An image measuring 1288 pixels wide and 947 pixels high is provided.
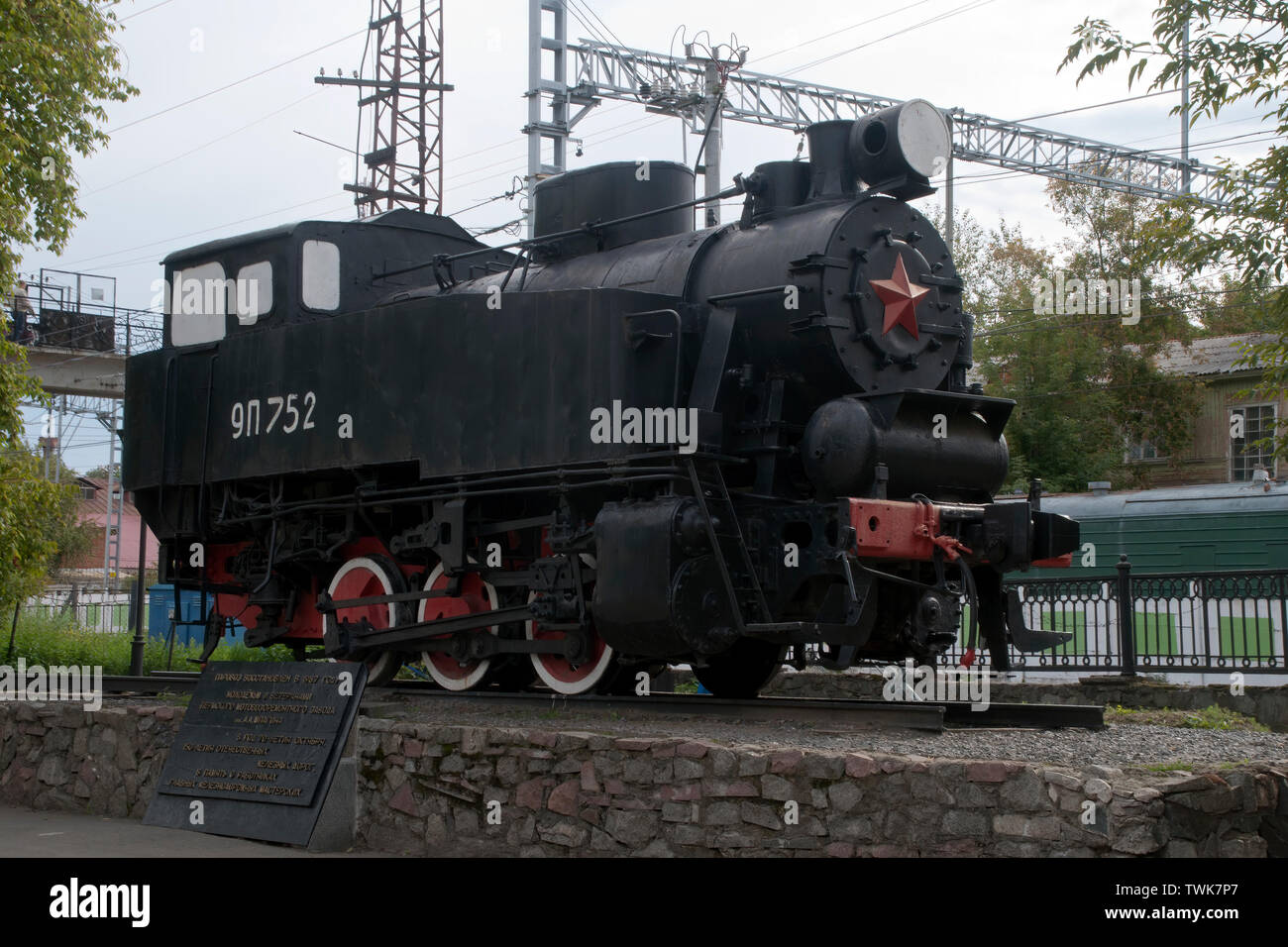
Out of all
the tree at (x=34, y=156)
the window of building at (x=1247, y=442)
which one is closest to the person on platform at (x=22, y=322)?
the tree at (x=34, y=156)

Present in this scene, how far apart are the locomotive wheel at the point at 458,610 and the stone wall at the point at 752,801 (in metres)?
1.66

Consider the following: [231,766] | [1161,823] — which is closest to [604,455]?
[231,766]

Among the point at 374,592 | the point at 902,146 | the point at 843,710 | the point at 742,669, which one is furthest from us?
the point at 374,592

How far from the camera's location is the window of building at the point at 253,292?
10656mm

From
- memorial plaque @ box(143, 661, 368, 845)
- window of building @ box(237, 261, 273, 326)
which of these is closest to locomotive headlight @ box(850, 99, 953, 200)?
memorial plaque @ box(143, 661, 368, 845)

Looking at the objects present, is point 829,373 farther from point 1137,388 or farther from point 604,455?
point 1137,388

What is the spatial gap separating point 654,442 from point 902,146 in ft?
8.21

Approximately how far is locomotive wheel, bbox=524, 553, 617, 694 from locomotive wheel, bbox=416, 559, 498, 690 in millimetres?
388

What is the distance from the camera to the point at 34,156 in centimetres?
1327

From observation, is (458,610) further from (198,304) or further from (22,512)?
(22,512)

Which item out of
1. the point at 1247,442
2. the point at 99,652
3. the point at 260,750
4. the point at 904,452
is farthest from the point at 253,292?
the point at 1247,442

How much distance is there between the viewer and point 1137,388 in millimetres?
31250

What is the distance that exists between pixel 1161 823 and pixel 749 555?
315cm

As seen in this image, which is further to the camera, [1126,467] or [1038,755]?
[1126,467]
